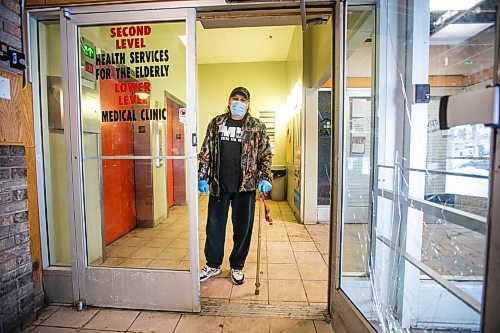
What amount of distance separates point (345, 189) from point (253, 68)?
209 inches

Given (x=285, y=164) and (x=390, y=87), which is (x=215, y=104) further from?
(x=390, y=87)

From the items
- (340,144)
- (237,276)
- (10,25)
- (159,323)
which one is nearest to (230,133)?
(340,144)

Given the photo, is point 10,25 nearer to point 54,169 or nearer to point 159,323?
point 54,169

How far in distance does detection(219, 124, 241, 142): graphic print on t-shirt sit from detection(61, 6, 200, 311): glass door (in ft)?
1.21

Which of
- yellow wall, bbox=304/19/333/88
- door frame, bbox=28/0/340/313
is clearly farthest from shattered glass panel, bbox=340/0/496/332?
yellow wall, bbox=304/19/333/88

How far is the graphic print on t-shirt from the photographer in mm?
2154

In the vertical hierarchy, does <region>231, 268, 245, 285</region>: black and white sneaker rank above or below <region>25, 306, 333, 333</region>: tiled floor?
above

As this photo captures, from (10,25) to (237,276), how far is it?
233 centimetres

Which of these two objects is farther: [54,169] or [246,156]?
[246,156]

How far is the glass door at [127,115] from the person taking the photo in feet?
5.64

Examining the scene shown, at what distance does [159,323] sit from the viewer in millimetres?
1676

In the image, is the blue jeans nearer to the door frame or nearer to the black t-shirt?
the black t-shirt

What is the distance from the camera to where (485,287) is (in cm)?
77

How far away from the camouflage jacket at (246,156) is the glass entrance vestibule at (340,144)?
254mm
